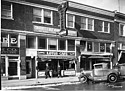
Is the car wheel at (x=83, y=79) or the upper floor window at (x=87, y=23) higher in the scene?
the upper floor window at (x=87, y=23)

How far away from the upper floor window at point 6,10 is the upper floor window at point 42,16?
2.74m

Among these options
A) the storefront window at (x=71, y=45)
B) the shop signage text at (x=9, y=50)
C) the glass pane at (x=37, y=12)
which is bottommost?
the shop signage text at (x=9, y=50)

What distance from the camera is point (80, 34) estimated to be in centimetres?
2380

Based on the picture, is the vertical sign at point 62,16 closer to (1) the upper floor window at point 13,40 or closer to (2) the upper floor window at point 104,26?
(1) the upper floor window at point 13,40

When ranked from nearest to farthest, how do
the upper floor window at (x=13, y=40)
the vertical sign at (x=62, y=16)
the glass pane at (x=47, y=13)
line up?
the upper floor window at (x=13, y=40) → the vertical sign at (x=62, y=16) → the glass pane at (x=47, y=13)

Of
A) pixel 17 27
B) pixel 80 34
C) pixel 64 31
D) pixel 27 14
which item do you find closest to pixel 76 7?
pixel 80 34

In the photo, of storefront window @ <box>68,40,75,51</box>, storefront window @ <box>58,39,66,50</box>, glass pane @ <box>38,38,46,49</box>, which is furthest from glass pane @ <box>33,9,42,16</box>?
storefront window @ <box>68,40,75,51</box>

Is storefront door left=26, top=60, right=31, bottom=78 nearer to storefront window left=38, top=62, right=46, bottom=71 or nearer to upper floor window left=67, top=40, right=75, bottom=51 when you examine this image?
storefront window left=38, top=62, right=46, bottom=71

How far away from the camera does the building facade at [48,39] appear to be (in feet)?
59.5

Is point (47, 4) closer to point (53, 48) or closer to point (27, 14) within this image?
point (27, 14)

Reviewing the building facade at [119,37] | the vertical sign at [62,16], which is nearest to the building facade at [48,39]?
the vertical sign at [62,16]

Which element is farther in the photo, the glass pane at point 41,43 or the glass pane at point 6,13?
the glass pane at point 41,43

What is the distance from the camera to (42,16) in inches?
808

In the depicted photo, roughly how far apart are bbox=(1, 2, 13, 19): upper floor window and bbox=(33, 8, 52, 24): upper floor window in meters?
2.74
